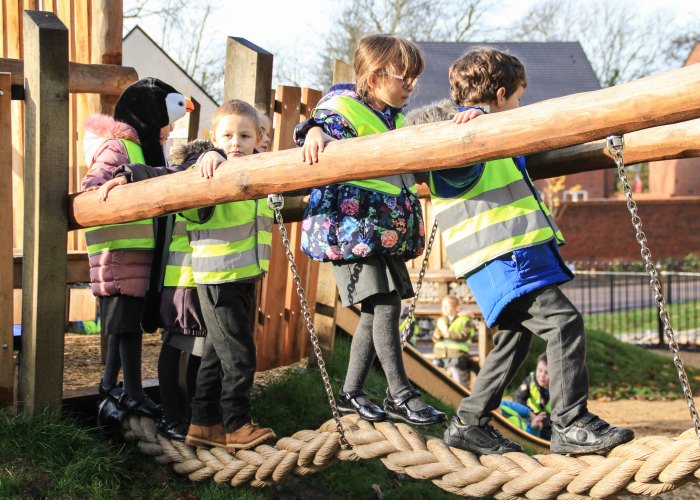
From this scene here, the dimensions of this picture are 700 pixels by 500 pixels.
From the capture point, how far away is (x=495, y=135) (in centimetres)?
285

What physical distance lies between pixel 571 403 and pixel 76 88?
10.9 feet

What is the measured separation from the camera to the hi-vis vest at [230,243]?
12.3 feet

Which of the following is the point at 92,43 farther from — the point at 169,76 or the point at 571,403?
the point at 169,76

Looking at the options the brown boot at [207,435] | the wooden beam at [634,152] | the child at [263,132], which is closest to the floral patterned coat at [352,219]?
the child at [263,132]

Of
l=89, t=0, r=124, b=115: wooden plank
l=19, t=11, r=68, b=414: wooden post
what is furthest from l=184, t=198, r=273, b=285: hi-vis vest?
l=89, t=0, r=124, b=115: wooden plank

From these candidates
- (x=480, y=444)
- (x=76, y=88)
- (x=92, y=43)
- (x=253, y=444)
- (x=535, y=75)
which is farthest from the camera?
(x=535, y=75)

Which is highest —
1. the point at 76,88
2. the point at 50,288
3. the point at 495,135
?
the point at 76,88

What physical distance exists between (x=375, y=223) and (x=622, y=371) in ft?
28.8

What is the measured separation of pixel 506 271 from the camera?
3.16 metres

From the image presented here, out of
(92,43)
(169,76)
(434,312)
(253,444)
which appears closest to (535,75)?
(169,76)

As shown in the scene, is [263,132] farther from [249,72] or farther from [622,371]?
[622,371]

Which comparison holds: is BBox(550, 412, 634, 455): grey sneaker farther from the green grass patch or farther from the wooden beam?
the green grass patch

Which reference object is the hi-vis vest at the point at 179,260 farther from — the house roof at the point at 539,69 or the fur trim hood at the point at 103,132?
the house roof at the point at 539,69

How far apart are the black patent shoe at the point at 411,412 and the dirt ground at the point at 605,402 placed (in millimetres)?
1745
